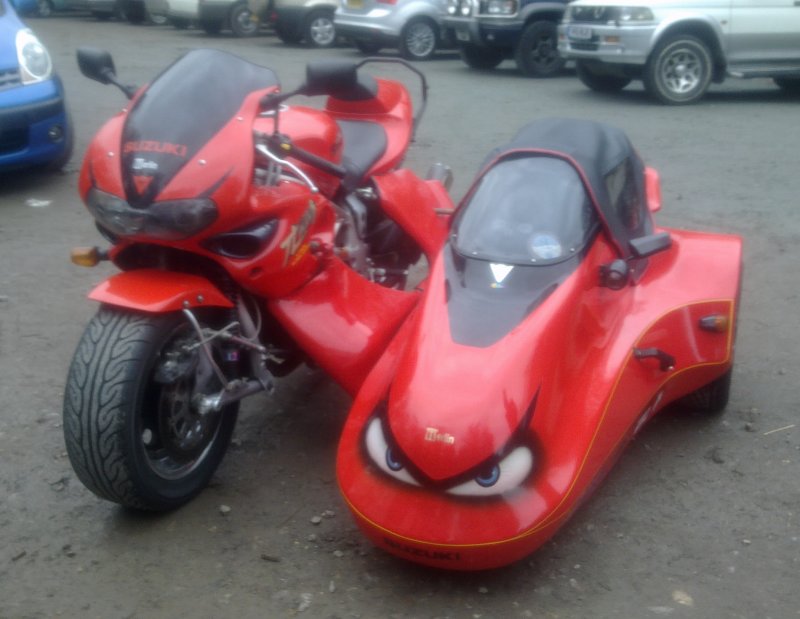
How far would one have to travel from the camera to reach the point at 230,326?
367cm

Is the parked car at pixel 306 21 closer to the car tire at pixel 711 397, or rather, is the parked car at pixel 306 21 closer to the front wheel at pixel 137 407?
the car tire at pixel 711 397

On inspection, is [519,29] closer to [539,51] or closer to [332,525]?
[539,51]

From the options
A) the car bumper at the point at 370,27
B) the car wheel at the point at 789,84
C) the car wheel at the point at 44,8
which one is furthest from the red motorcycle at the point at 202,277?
the car wheel at the point at 44,8

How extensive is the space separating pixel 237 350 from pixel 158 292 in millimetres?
516

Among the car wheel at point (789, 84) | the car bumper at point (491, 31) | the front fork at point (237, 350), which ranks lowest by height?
the car wheel at point (789, 84)

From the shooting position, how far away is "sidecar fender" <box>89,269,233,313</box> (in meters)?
3.34

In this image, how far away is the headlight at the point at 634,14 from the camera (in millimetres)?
11109

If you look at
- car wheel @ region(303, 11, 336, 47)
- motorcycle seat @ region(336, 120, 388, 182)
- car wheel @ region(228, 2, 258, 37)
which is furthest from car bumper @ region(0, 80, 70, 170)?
car wheel @ region(228, 2, 258, 37)

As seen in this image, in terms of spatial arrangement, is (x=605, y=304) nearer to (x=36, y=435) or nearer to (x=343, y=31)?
(x=36, y=435)

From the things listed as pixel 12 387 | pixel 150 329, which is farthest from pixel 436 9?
pixel 150 329

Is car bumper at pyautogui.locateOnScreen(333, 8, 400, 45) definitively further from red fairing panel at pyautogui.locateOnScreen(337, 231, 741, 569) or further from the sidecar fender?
the sidecar fender

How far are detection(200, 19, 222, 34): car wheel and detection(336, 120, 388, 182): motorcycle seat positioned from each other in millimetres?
14720

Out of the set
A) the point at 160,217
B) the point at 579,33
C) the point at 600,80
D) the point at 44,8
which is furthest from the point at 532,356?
the point at 44,8

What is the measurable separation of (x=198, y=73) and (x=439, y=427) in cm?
147
